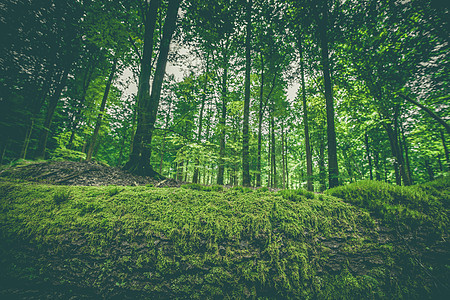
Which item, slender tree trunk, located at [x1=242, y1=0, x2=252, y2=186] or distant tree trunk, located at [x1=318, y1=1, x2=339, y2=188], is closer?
distant tree trunk, located at [x1=318, y1=1, x2=339, y2=188]

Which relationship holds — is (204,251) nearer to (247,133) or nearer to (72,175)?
(72,175)

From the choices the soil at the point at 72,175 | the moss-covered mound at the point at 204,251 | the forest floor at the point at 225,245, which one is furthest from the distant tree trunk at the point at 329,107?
the soil at the point at 72,175

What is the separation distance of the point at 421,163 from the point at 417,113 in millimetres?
11087

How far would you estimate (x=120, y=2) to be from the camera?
16.2 feet

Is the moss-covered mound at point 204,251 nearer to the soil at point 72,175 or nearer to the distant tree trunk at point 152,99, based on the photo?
the soil at point 72,175

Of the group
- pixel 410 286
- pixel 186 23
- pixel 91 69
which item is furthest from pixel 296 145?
pixel 91 69

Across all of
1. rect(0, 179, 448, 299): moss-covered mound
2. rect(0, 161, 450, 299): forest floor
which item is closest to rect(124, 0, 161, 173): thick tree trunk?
rect(0, 161, 450, 299): forest floor

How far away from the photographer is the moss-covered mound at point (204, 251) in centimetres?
147

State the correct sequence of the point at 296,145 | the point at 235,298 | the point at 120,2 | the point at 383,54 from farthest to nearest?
1. the point at 296,145
2. the point at 120,2
3. the point at 383,54
4. the point at 235,298

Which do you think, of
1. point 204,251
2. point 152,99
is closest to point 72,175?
point 152,99

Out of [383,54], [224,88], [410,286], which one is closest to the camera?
[410,286]

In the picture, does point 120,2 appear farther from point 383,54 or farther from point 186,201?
point 383,54

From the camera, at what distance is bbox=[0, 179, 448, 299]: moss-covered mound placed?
1472 mm

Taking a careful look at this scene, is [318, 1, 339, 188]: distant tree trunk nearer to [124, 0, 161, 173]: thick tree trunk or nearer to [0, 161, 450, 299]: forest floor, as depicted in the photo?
[0, 161, 450, 299]: forest floor
